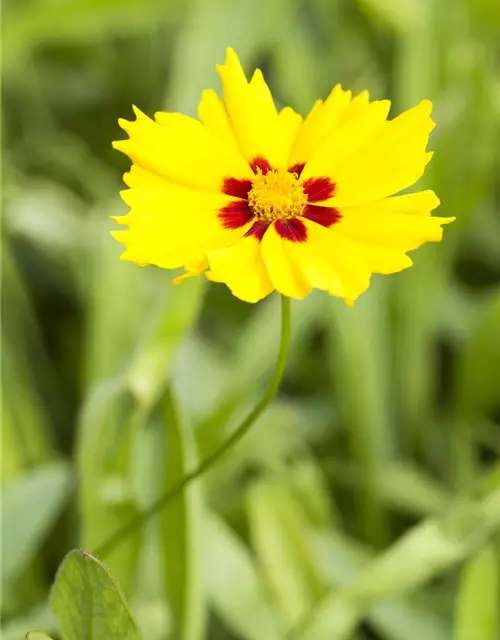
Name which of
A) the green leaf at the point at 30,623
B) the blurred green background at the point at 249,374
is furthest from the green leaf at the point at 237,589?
the green leaf at the point at 30,623

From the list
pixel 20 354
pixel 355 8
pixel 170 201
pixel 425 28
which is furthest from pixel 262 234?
pixel 355 8

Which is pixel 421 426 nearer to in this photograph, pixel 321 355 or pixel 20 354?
pixel 321 355

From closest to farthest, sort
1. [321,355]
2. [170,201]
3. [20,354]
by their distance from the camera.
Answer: [170,201], [20,354], [321,355]

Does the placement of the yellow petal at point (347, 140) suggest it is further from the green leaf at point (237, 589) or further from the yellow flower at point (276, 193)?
the green leaf at point (237, 589)

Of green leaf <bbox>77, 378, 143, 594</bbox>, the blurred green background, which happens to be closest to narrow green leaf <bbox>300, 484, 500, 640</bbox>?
the blurred green background

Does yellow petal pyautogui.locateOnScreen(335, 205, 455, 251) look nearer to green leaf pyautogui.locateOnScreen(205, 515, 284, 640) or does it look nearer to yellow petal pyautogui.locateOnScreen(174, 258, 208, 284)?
yellow petal pyautogui.locateOnScreen(174, 258, 208, 284)

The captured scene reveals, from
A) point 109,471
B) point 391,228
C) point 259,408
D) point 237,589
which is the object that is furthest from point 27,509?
point 391,228

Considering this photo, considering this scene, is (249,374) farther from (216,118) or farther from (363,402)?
(216,118)
